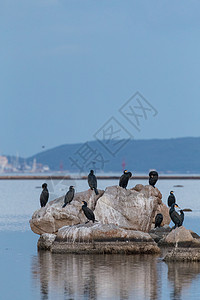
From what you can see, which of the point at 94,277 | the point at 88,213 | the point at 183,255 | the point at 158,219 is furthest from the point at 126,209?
the point at 94,277

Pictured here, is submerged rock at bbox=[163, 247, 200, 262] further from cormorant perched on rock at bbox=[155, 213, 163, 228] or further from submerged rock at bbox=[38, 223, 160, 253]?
cormorant perched on rock at bbox=[155, 213, 163, 228]

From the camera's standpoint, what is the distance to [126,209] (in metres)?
28.4

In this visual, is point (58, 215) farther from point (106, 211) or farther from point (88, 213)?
point (88, 213)

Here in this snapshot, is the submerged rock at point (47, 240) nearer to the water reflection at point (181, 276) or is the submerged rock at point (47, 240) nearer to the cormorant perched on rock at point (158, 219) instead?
the cormorant perched on rock at point (158, 219)

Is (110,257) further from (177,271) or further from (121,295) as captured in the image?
(121,295)

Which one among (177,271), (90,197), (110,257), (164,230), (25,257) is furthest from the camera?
(164,230)

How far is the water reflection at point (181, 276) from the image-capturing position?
18766 mm

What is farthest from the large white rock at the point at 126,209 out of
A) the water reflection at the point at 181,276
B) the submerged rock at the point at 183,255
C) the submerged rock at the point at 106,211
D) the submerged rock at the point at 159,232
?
the water reflection at the point at 181,276

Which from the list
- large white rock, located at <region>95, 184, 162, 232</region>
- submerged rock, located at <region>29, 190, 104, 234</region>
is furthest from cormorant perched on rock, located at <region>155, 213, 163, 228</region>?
submerged rock, located at <region>29, 190, 104, 234</region>

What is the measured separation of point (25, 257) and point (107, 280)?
7215 millimetres

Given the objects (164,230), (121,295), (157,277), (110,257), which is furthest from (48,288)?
(164,230)

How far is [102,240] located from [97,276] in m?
4.61

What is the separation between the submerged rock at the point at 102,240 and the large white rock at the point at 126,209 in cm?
190

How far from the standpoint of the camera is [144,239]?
1038 inches
